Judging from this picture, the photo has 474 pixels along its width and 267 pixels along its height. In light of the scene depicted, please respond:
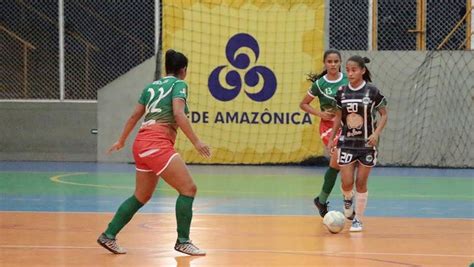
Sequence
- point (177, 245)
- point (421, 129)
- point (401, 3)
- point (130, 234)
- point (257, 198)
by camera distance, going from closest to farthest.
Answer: point (177, 245), point (130, 234), point (257, 198), point (421, 129), point (401, 3)

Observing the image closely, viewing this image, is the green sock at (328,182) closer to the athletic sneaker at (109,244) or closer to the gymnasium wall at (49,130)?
the athletic sneaker at (109,244)

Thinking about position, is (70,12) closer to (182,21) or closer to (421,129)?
(182,21)

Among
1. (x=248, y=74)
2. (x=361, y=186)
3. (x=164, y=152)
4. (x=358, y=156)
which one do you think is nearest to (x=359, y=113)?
(x=358, y=156)

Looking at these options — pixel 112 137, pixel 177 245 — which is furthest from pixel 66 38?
→ pixel 177 245

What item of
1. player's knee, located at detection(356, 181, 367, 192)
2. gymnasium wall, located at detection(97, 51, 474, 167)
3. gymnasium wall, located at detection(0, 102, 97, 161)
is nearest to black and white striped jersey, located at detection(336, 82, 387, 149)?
player's knee, located at detection(356, 181, 367, 192)

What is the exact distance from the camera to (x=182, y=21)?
22.9m

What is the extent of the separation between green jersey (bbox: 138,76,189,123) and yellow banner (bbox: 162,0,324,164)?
13.1 metres

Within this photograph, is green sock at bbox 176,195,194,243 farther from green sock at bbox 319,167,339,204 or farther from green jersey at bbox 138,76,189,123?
green sock at bbox 319,167,339,204

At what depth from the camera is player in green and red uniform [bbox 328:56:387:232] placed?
11.7 metres

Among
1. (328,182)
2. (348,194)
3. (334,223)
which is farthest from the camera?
(328,182)

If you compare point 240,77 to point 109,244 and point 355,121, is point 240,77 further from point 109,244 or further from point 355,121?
point 109,244

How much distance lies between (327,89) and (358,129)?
1.45m

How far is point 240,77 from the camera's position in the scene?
899 inches

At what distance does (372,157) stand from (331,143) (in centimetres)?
73
